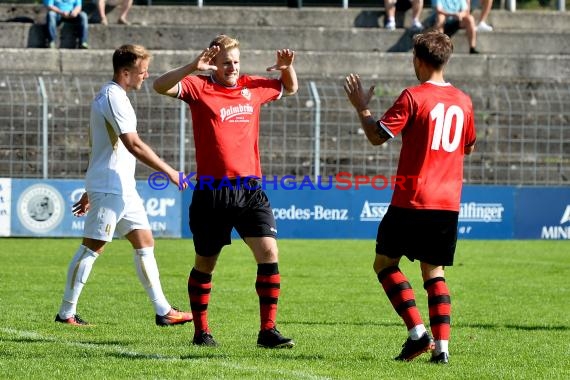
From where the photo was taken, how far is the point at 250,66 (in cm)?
2308

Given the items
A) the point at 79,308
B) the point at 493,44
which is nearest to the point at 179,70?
the point at 79,308

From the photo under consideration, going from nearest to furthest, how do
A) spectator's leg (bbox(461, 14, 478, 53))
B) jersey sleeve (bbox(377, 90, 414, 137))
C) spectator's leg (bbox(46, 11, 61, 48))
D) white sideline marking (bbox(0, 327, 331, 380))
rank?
white sideline marking (bbox(0, 327, 331, 380))
jersey sleeve (bbox(377, 90, 414, 137))
spectator's leg (bbox(46, 11, 61, 48))
spectator's leg (bbox(461, 14, 478, 53))

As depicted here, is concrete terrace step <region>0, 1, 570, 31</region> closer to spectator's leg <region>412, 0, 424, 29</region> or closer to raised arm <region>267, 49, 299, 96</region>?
spectator's leg <region>412, 0, 424, 29</region>

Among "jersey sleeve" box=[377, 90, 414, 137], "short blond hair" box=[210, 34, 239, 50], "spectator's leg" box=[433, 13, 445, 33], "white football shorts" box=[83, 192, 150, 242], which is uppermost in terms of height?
"spectator's leg" box=[433, 13, 445, 33]

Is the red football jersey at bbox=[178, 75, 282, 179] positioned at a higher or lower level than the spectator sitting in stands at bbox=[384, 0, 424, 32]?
lower

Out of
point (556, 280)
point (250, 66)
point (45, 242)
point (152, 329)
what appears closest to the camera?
point (152, 329)

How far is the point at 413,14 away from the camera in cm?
2423

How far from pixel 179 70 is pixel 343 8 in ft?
58.9

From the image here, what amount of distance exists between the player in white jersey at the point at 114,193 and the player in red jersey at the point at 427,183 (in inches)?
84.4

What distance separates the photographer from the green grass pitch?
7.05 metres

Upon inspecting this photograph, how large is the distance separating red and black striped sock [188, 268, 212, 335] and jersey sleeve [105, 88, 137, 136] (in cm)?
117

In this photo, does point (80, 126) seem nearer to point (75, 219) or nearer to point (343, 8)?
point (75, 219)

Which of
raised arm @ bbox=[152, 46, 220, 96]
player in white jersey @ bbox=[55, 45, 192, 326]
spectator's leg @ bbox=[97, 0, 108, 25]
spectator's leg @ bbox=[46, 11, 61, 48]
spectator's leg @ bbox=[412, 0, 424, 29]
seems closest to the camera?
raised arm @ bbox=[152, 46, 220, 96]

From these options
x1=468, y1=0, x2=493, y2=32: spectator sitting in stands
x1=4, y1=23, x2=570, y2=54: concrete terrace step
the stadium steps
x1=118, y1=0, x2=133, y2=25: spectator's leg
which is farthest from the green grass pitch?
x1=468, y1=0, x2=493, y2=32: spectator sitting in stands
